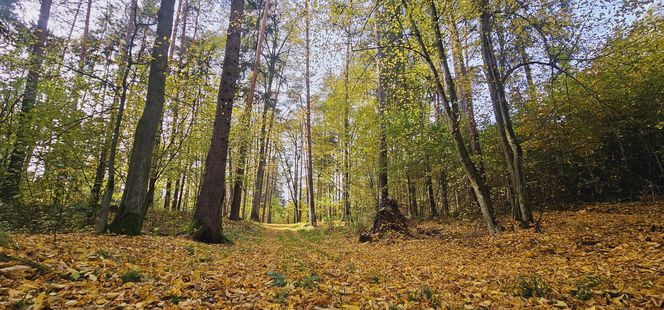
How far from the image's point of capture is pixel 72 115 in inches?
287

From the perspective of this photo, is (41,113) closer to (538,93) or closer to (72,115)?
(72,115)

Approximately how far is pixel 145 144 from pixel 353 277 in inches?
210

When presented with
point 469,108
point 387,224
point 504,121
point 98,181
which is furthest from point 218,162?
point 469,108

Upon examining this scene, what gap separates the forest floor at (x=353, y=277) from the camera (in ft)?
8.47

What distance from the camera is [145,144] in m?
6.46

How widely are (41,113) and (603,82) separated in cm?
1470

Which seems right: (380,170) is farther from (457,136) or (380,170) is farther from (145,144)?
(145,144)

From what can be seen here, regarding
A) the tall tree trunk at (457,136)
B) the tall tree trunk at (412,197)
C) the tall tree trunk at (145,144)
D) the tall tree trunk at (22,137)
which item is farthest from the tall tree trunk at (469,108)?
the tall tree trunk at (22,137)

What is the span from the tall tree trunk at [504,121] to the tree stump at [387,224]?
10.7 ft

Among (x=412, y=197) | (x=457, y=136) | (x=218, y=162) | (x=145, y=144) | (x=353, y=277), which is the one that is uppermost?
(x=457, y=136)

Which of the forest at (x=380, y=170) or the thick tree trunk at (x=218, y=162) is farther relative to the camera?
the thick tree trunk at (x=218, y=162)

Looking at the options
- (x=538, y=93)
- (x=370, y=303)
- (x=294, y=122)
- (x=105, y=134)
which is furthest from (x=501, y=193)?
(x=294, y=122)

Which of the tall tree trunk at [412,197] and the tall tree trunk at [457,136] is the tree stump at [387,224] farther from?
the tall tree trunk at [412,197]

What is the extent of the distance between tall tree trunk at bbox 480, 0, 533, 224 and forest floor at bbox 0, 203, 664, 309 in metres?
1.39
